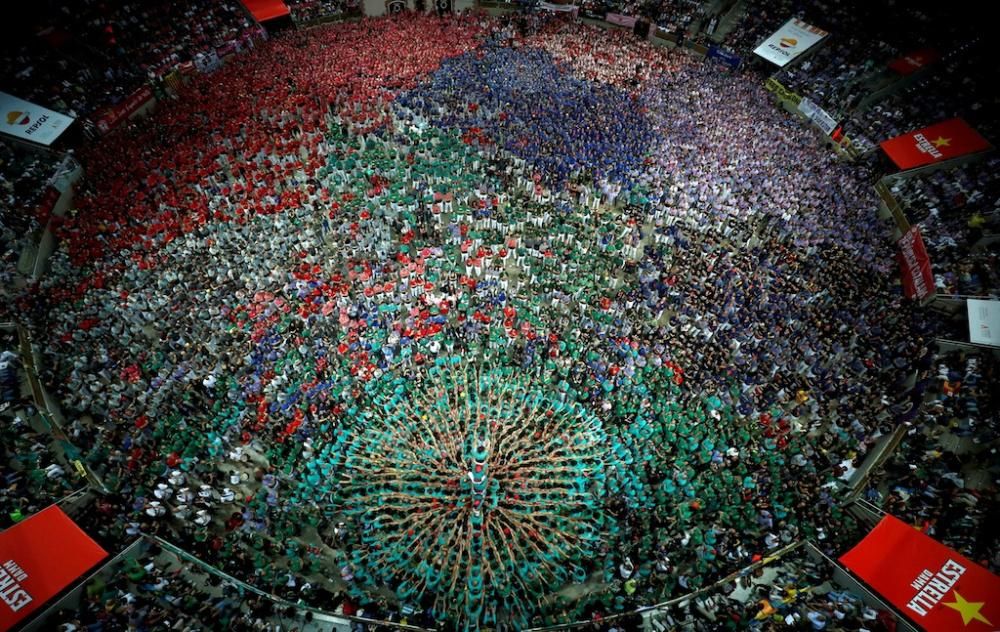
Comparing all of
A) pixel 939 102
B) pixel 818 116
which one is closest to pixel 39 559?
pixel 818 116

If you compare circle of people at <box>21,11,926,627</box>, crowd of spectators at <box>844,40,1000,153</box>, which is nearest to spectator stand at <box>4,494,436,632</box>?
circle of people at <box>21,11,926,627</box>

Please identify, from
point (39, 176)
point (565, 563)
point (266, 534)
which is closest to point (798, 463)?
point (565, 563)

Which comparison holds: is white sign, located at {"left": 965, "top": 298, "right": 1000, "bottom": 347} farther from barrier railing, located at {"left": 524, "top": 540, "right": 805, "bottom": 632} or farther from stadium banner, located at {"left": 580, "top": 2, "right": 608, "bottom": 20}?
→ stadium banner, located at {"left": 580, "top": 2, "right": 608, "bottom": 20}

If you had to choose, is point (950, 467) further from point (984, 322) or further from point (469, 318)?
point (469, 318)

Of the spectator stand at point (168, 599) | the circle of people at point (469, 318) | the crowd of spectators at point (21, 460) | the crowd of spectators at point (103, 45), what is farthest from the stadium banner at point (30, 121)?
the spectator stand at point (168, 599)

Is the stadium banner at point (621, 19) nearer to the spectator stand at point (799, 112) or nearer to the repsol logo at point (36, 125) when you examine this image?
the spectator stand at point (799, 112)

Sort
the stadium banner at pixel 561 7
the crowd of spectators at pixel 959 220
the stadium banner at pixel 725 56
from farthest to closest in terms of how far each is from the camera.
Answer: the stadium banner at pixel 561 7 → the stadium banner at pixel 725 56 → the crowd of spectators at pixel 959 220
